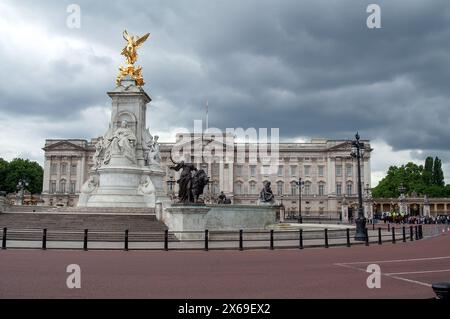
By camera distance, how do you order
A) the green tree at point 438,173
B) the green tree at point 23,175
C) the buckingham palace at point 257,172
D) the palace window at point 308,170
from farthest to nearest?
the green tree at point 438,173 < the palace window at point 308,170 < the buckingham palace at point 257,172 < the green tree at point 23,175

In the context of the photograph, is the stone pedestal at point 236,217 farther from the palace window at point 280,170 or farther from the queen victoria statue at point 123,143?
the palace window at point 280,170

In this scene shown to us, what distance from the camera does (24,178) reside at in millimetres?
121188

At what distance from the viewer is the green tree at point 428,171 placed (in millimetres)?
136750

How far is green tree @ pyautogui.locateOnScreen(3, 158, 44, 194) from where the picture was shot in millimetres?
115812

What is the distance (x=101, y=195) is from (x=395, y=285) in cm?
3093

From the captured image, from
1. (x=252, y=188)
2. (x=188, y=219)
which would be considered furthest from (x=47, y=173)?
(x=188, y=219)

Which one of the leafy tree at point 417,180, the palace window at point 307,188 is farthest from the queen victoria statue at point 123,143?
the leafy tree at point 417,180

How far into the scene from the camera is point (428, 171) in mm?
139625

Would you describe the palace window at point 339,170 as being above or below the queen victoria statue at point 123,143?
above

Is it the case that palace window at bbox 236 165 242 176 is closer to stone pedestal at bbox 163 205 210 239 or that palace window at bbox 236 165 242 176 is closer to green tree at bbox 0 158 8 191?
green tree at bbox 0 158 8 191

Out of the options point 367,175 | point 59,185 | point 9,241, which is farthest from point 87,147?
point 9,241

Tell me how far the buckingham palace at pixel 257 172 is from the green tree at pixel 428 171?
29.2 meters

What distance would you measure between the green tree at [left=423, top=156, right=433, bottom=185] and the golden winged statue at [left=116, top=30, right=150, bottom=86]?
11578 centimetres

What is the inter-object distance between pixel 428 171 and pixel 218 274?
14308 cm
